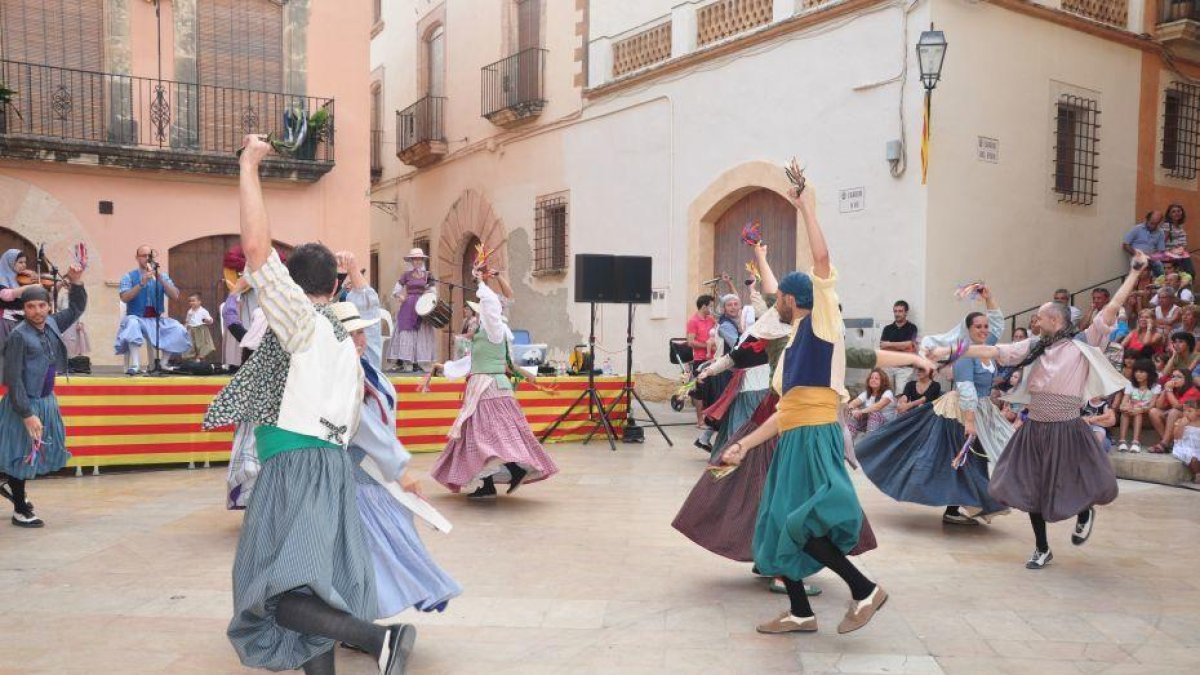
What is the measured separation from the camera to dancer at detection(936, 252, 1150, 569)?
6.33 meters

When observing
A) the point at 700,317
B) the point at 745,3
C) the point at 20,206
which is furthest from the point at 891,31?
the point at 20,206

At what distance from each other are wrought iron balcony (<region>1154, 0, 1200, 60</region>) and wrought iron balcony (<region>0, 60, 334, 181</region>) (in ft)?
42.0

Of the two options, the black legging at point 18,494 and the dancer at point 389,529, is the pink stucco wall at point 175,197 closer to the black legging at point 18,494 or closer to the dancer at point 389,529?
the black legging at point 18,494

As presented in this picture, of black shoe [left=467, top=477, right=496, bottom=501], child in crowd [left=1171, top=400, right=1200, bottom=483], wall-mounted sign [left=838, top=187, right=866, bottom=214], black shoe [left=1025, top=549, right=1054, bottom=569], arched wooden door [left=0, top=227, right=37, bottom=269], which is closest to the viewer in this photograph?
black shoe [left=1025, top=549, right=1054, bottom=569]

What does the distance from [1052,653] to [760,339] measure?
2342 mm

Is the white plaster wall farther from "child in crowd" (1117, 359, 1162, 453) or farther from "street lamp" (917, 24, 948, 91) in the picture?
"child in crowd" (1117, 359, 1162, 453)

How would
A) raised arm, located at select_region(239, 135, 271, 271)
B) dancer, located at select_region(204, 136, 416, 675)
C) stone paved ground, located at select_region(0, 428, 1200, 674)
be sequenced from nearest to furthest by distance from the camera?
raised arm, located at select_region(239, 135, 271, 271) < dancer, located at select_region(204, 136, 416, 675) < stone paved ground, located at select_region(0, 428, 1200, 674)

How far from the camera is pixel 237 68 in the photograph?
1706cm

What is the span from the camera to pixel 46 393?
23.9 feet

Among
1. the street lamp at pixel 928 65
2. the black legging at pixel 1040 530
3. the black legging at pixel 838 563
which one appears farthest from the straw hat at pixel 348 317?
the street lamp at pixel 928 65

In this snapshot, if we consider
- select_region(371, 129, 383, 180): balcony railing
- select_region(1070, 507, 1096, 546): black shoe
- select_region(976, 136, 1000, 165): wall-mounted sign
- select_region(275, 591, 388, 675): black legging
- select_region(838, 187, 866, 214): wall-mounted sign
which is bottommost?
select_region(1070, 507, 1096, 546): black shoe

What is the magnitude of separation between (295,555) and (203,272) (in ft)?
48.0

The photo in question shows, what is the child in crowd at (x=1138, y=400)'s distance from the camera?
35.7 ft

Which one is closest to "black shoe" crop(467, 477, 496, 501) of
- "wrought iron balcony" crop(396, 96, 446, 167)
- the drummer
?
the drummer
